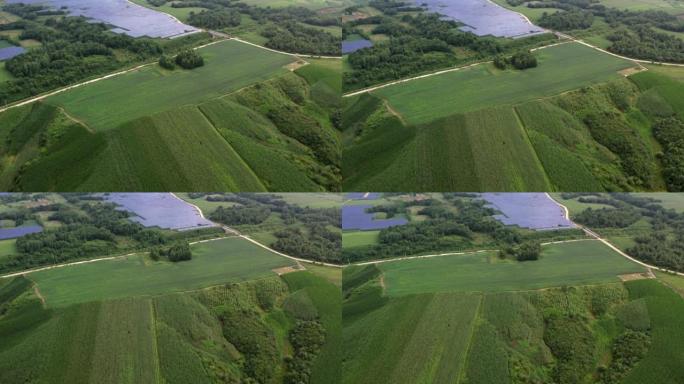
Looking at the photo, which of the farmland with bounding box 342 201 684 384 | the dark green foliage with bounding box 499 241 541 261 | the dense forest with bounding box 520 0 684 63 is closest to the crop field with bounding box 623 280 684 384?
the farmland with bounding box 342 201 684 384

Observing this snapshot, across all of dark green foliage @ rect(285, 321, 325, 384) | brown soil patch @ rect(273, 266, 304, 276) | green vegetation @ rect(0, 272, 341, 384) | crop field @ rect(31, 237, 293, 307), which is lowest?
dark green foliage @ rect(285, 321, 325, 384)

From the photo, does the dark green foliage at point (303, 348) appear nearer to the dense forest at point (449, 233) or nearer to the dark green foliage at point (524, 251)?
the dense forest at point (449, 233)

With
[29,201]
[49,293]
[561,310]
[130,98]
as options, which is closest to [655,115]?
[561,310]

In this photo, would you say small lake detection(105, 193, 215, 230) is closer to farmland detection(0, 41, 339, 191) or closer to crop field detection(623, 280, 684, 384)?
farmland detection(0, 41, 339, 191)

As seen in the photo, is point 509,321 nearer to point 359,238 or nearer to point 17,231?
point 359,238

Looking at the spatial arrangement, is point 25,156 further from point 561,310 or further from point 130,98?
point 561,310
